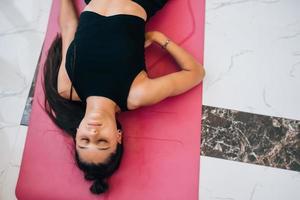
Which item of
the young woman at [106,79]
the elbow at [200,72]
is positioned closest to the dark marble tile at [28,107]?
the young woman at [106,79]

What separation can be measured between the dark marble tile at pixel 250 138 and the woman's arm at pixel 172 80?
0.45 ft

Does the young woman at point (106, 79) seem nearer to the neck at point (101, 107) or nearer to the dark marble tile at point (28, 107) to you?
the neck at point (101, 107)

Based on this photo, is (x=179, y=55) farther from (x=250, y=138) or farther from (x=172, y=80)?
(x=250, y=138)

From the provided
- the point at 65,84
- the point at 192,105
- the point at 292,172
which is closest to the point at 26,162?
the point at 65,84

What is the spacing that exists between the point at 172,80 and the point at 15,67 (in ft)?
2.16

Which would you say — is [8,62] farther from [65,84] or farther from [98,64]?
[98,64]

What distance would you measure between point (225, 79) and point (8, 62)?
2.86 feet

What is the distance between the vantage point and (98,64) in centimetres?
96

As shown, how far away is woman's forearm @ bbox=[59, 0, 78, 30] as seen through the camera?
3.70 ft

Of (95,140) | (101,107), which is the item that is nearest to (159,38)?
(101,107)

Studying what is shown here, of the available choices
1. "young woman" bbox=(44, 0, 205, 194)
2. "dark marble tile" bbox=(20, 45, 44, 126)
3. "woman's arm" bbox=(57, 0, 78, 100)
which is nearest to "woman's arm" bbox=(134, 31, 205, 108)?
"young woman" bbox=(44, 0, 205, 194)

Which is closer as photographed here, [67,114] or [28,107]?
[67,114]

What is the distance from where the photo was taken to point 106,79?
95cm

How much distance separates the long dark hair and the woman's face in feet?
0.09
